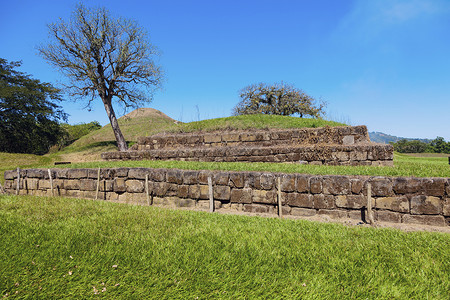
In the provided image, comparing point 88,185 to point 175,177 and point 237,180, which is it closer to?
point 175,177

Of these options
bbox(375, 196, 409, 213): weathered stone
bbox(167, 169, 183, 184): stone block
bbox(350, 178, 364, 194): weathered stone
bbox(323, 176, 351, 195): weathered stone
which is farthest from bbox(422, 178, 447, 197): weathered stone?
bbox(167, 169, 183, 184): stone block

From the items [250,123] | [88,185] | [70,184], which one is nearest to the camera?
[88,185]

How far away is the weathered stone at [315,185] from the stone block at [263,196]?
3.25 feet

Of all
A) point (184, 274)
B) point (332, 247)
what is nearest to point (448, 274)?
point (332, 247)

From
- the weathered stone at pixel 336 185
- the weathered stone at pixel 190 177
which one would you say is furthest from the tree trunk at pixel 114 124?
the weathered stone at pixel 336 185

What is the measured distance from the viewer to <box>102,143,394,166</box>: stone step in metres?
9.23

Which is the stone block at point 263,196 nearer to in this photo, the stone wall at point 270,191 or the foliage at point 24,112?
the stone wall at point 270,191

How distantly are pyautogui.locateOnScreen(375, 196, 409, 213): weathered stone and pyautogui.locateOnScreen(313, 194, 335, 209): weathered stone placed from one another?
0.99 metres

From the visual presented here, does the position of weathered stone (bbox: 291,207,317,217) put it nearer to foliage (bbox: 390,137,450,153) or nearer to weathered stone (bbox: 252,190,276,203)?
weathered stone (bbox: 252,190,276,203)

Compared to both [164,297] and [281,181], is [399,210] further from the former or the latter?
[164,297]

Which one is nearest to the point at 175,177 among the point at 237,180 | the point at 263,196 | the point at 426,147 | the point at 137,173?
the point at 137,173

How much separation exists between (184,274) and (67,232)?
2.94 metres

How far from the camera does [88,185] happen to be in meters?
9.03

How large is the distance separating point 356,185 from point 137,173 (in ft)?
21.6
